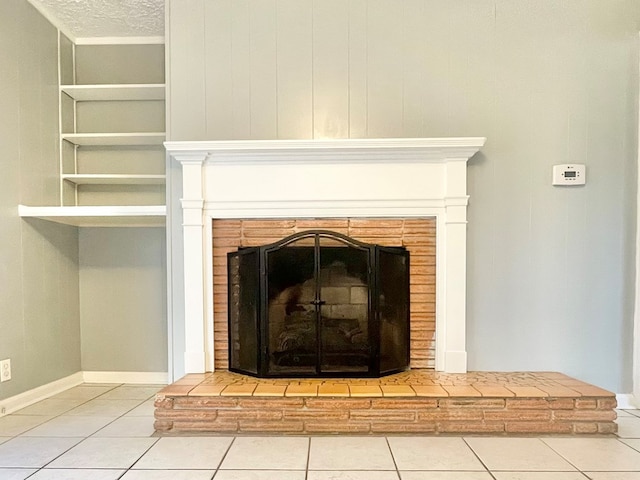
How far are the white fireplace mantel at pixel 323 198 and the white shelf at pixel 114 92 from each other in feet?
2.41

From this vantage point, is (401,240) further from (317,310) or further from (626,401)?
(626,401)

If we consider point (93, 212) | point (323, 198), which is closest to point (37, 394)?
point (93, 212)

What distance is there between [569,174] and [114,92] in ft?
8.91

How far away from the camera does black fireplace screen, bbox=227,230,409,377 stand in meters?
2.13

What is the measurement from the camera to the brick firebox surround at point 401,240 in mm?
2258

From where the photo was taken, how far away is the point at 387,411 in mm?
1871

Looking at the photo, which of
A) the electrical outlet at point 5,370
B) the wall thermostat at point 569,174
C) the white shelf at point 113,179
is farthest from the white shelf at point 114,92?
the wall thermostat at point 569,174

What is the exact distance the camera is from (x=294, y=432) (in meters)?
1.88

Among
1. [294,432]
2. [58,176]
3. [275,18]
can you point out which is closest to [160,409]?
[294,432]

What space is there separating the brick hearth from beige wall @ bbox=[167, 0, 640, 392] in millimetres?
371

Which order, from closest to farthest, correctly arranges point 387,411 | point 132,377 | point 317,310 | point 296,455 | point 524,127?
point 296,455 < point 387,411 < point 317,310 < point 524,127 < point 132,377

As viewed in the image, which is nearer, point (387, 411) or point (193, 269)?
point (387, 411)

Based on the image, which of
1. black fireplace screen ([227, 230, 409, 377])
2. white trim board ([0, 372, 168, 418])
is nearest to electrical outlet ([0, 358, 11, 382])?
white trim board ([0, 372, 168, 418])

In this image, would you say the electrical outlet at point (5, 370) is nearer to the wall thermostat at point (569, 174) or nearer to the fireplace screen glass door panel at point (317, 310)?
the fireplace screen glass door panel at point (317, 310)
